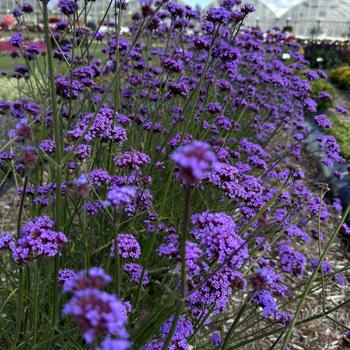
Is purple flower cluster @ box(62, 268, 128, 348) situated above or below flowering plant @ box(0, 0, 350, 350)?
above

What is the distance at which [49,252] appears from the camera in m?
1.42

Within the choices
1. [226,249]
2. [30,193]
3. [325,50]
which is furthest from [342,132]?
[325,50]

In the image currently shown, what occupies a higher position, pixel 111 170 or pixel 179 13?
pixel 179 13

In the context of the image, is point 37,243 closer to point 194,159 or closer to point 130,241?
point 130,241

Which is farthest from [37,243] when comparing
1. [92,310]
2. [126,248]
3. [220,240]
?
→ [92,310]

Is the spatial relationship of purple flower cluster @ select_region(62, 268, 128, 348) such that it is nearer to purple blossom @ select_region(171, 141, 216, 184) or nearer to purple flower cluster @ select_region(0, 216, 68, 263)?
purple blossom @ select_region(171, 141, 216, 184)

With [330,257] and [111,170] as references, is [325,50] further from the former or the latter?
[111,170]

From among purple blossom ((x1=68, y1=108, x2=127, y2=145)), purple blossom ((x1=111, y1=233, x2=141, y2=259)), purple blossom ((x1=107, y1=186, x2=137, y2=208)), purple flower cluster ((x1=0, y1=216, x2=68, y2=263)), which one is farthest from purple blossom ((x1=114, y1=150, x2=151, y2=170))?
purple blossom ((x1=107, y1=186, x2=137, y2=208))

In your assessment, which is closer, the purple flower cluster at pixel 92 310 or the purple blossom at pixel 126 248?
the purple flower cluster at pixel 92 310

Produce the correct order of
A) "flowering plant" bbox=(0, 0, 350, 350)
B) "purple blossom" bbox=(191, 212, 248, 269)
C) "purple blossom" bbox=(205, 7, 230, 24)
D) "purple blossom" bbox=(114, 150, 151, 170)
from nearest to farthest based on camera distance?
"flowering plant" bbox=(0, 0, 350, 350) → "purple blossom" bbox=(191, 212, 248, 269) → "purple blossom" bbox=(114, 150, 151, 170) → "purple blossom" bbox=(205, 7, 230, 24)


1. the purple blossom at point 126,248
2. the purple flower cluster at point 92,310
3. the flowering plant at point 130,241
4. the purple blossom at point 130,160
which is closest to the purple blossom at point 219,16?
the flowering plant at point 130,241

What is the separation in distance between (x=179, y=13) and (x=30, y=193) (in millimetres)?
1537

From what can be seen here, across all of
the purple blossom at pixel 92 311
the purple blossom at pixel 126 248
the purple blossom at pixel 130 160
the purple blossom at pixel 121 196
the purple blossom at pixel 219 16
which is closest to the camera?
the purple blossom at pixel 92 311

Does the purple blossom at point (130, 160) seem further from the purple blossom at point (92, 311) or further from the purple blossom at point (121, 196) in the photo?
the purple blossom at point (92, 311)
